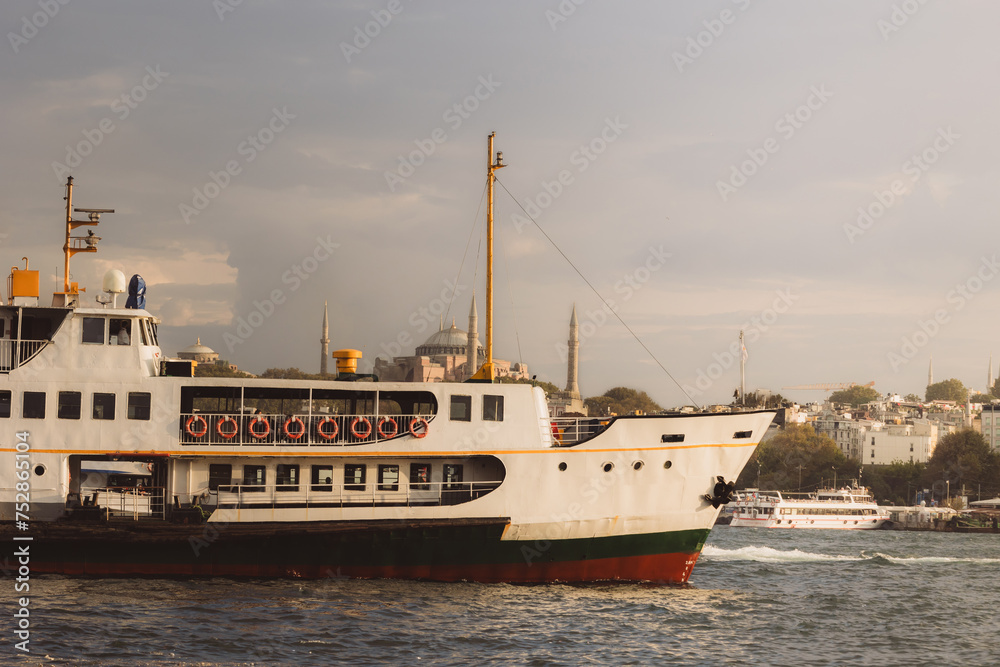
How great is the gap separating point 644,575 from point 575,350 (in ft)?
444

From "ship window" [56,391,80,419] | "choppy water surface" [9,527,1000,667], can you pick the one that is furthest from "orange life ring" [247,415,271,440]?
"ship window" [56,391,80,419]

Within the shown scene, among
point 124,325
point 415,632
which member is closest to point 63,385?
point 124,325

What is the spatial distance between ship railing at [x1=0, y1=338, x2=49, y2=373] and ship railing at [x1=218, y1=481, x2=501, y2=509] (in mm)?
5174

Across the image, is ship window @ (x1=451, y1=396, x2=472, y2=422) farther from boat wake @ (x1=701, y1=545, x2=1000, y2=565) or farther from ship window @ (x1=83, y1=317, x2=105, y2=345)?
boat wake @ (x1=701, y1=545, x2=1000, y2=565)

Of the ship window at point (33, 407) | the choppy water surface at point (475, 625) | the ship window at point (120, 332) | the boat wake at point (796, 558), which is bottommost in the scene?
the boat wake at point (796, 558)

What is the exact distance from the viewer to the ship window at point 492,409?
22.4 metres

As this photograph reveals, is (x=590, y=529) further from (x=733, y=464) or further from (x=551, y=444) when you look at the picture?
(x=733, y=464)

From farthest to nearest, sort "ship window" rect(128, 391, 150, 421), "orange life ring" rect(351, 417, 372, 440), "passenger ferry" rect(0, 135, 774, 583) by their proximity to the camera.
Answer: "orange life ring" rect(351, 417, 372, 440) → "ship window" rect(128, 391, 150, 421) → "passenger ferry" rect(0, 135, 774, 583)

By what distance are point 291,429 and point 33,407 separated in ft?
18.0

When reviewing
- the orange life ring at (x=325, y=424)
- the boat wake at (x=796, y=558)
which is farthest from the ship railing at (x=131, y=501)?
the boat wake at (x=796, y=558)

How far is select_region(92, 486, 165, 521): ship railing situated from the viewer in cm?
2138

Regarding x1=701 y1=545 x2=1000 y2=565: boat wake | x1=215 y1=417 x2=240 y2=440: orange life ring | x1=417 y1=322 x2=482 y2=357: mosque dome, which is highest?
x1=417 y1=322 x2=482 y2=357: mosque dome

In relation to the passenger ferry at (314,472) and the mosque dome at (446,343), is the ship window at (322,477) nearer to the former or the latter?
the passenger ferry at (314,472)

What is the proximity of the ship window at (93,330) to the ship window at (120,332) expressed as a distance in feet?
0.62
